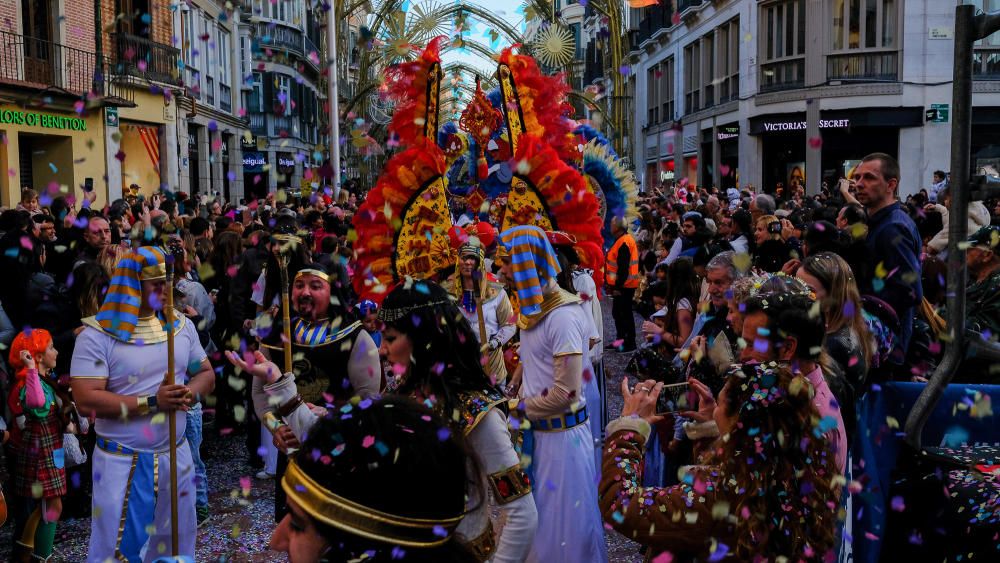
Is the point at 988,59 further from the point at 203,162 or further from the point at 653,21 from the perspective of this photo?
the point at 203,162

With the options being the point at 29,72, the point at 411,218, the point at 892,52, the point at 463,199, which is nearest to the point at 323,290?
the point at 411,218

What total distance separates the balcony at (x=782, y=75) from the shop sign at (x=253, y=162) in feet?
69.2

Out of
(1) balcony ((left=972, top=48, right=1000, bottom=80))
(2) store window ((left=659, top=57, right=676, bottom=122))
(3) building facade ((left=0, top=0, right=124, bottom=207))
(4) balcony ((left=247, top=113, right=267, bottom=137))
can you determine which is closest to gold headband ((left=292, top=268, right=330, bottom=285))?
(3) building facade ((left=0, top=0, right=124, bottom=207))

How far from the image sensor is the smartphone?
14.9ft

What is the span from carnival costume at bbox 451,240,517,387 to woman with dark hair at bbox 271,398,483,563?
4.31m

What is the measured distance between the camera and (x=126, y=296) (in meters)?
4.04

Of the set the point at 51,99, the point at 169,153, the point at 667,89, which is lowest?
the point at 169,153

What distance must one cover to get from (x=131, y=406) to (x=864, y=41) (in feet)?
77.4

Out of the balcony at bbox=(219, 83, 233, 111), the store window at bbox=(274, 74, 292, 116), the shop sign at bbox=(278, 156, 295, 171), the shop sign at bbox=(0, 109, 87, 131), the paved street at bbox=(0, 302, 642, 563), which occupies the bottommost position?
the paved street at bbox=(0, 302, 642, 563)

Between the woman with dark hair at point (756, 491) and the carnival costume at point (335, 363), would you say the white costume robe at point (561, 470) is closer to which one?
the carnival costume at point (335, 363)

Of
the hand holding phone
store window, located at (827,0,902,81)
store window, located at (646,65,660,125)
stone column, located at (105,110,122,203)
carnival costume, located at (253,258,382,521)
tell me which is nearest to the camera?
the hand holding phone

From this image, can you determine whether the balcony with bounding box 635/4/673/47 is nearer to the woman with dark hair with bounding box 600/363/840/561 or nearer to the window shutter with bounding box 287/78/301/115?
the window shutter with bounding box 287/78/301/115

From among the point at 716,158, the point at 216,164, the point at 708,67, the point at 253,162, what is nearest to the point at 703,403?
the point at 716,158

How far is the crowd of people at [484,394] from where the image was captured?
1.72 meters
